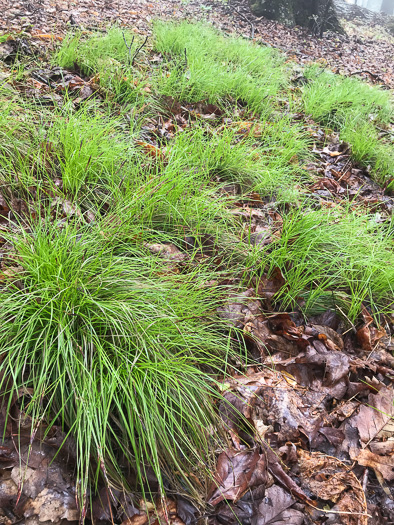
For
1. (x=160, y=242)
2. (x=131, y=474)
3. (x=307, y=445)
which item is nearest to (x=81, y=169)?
(x=160, y=242)

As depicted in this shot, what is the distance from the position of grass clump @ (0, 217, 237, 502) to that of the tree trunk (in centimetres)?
1063

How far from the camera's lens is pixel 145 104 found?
3.23 meters

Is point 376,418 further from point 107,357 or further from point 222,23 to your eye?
point 222,23

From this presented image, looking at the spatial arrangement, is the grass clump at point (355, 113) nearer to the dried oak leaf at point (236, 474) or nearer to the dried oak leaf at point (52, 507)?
the dried oak leaf at point (236, 474)

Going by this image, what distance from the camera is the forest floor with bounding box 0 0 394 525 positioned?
1186 mm

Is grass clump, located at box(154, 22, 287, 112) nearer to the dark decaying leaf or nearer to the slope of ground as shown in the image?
the slope of ground

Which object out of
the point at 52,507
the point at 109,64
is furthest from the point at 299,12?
the point at 52,507

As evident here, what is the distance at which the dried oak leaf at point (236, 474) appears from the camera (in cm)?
123

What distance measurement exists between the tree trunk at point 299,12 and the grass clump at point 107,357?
418 inches

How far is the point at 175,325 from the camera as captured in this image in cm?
135

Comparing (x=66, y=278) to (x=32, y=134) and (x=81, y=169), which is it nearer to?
(x=81, y=169)

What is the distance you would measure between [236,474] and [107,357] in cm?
68

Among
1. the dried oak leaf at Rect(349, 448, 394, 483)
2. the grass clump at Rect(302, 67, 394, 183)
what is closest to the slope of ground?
the grass clump at Rect(302, 67, 394, 183)

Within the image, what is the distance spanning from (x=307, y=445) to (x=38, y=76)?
365 centimetres
